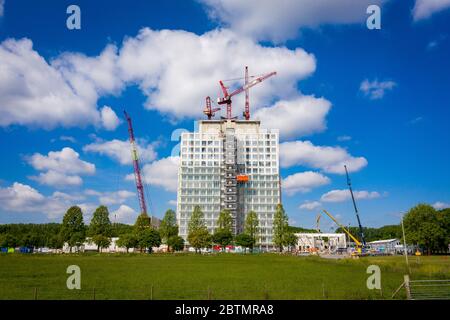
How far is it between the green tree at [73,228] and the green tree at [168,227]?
34106 mm

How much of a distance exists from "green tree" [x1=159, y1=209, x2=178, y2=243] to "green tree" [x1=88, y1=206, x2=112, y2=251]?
2417 cm

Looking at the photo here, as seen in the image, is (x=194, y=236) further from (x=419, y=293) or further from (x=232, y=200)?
(x=419, y=293)

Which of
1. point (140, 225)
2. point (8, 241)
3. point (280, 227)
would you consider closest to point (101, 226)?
point (140, 225)

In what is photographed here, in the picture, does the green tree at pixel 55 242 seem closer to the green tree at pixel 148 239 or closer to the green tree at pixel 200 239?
the green tree at pixel 148 239

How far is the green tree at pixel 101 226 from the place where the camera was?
144 meters

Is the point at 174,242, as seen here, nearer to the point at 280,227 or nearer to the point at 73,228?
the point at 73,228

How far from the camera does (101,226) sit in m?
147

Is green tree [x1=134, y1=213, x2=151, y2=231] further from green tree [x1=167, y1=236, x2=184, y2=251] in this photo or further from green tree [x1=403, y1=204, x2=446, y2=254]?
green tree [x1=403, y1=204, x2=446, y2=254]

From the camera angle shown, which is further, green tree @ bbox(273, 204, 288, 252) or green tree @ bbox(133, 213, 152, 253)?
green tree @ bbox(273, 204, 288, 252)

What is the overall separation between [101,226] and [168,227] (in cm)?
3065

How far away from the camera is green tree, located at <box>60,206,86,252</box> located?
14094cm

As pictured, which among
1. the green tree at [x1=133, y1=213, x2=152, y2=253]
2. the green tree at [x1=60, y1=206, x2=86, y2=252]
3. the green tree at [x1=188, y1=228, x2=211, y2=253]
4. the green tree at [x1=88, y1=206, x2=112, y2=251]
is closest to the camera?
the green tree at [x1=60, y1=206, x2=86, y2=252]

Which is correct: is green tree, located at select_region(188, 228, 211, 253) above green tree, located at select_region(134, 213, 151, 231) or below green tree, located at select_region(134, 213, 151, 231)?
below

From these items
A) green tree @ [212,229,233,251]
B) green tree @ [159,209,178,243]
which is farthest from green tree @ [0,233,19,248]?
green tree @ [212,229,233,251]
